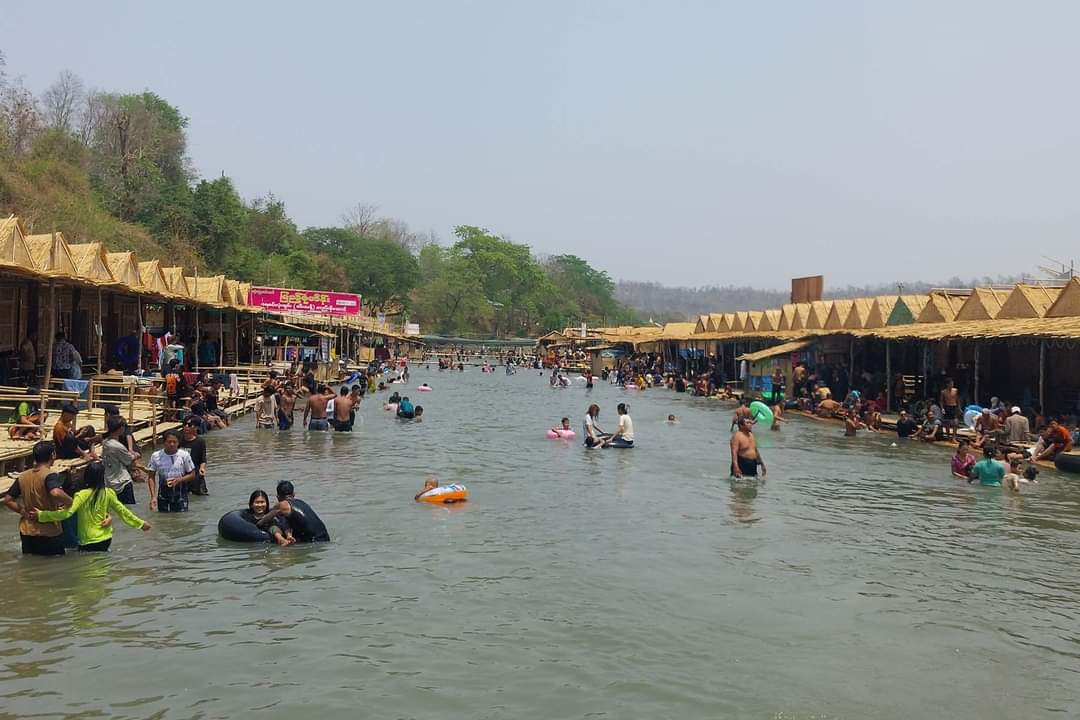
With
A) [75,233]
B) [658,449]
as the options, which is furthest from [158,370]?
[75,233]

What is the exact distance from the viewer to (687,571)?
10586 millimetres

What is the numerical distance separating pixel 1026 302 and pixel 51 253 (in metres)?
25.0

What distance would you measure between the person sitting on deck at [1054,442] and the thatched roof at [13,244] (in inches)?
836

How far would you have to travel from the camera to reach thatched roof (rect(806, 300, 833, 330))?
118 feet

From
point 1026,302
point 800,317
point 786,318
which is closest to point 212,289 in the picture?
point 800,317

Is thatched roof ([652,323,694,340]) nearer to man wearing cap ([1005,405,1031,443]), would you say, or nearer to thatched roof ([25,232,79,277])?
man wearing cap ([1005,405,1031,443])

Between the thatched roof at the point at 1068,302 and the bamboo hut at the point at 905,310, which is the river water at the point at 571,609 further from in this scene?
the bamboo hut at the point at 905,310

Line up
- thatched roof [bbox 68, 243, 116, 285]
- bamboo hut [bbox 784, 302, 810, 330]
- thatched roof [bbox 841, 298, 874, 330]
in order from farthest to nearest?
bamboo hut [bbox 784, 302, 810, 330]
thatched roof [bbox 841, 298, 874, 330]
thatched roof [bbox 68, 243, 116, 285]

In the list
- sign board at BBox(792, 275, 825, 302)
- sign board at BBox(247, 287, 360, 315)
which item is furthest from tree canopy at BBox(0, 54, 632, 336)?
sign board at BBox(792, 275, 825, 302)

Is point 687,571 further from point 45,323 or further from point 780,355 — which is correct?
point 780,355

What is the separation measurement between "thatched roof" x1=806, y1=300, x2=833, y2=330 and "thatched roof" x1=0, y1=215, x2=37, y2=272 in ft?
91.9

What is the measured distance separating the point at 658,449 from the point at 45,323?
16043 millimetres

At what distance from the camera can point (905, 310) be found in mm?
30172

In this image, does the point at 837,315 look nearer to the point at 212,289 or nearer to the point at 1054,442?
the point at 1054,442
